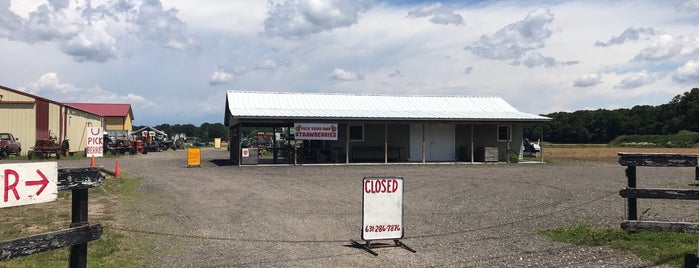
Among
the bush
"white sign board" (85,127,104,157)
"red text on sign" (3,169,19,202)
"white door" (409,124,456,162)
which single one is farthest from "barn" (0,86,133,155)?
the bush

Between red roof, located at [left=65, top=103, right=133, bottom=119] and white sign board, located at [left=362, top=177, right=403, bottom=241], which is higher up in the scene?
red roof, located at [left=65, top=103, right=133, bottom=119]

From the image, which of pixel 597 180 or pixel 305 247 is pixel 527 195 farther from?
pixel 305 247

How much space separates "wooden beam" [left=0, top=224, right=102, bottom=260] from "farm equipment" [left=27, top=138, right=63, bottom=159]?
3094 centimetres

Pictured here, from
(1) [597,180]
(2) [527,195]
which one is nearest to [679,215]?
(2) [527,195]

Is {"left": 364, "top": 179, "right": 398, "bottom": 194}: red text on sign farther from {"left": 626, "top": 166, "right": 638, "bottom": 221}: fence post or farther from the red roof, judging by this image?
the red roof

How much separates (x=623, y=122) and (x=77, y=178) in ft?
354

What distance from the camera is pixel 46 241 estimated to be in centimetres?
421

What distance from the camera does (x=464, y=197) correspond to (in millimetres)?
13820

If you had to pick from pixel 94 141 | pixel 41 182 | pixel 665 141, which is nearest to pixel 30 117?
pixel 94 141

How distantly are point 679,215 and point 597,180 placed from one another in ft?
29.3

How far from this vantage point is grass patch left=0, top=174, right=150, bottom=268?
6.67 m

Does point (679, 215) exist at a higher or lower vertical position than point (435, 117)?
lower

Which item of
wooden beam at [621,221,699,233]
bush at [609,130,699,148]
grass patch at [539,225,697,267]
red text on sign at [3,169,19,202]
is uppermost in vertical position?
bush at [609,130,699,148]

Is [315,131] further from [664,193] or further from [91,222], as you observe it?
[664,193]
